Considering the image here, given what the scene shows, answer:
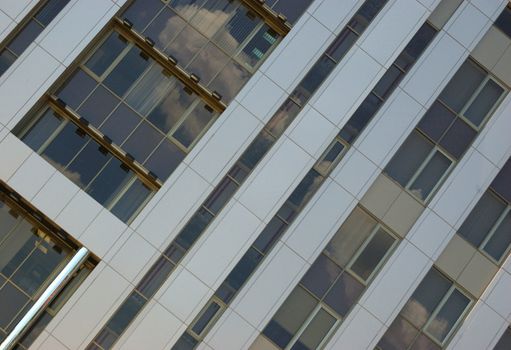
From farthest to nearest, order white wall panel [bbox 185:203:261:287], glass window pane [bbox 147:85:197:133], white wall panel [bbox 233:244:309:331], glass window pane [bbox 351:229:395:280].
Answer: glass window pane [bbox 351:229:395:280] → glass window pane [bbox 147:85:197:133] → white wall panel [bbox 233:244:309:331] → white wall panel [bbox 185:203:261:287]

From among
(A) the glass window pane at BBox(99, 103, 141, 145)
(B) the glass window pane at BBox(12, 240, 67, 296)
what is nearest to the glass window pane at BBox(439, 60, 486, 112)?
(A) the glass window pane at BBox(99, 103, 141, 145)

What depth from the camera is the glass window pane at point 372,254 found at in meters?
28.6

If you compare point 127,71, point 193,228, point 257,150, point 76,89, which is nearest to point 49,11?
point 76,89

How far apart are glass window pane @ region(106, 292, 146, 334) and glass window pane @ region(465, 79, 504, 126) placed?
13.3 m

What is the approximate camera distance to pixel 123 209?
27.0m

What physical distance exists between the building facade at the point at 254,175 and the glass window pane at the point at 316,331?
0.06 m

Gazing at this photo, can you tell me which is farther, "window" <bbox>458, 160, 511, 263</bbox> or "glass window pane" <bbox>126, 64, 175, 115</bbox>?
"window" <bbox>458, 160, 511, 263</bbox>

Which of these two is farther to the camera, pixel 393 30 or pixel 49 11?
pixel 393 30

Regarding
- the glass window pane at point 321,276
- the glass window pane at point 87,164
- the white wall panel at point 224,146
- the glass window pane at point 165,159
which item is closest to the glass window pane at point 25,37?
the glass window pane at point 87,164

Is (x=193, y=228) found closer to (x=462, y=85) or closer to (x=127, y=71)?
(x=127, y=71)

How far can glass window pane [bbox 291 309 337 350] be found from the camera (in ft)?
91.6

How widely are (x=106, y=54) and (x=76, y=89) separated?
5.20 feet

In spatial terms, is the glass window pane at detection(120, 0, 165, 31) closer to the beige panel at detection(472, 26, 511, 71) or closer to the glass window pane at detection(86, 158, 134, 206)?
the glass window pane at detection(86, 158, 134, 206)

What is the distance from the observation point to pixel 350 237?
28.7 metres
